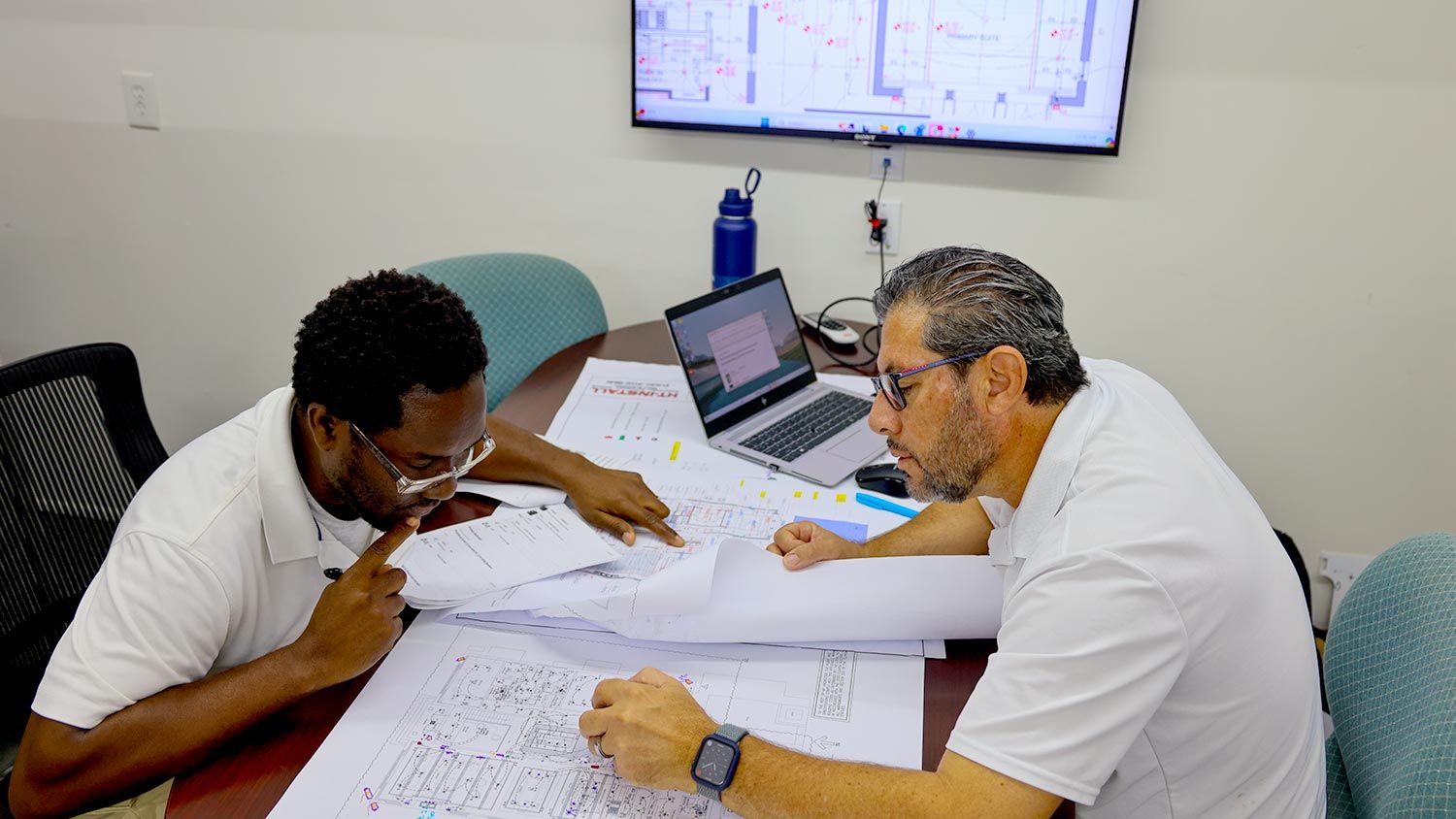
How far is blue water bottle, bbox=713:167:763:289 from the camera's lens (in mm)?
2363

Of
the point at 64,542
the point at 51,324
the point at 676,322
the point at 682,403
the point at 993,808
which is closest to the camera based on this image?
the point at 993,808

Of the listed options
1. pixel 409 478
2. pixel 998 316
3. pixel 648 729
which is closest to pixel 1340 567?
pixel 998 316

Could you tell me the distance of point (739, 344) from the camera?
6.30 ft

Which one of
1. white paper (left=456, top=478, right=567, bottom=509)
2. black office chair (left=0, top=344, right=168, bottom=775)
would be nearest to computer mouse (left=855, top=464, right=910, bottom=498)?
white paper (left=456, top=478, right=567, bottom=509)

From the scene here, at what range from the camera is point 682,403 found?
1976 millimetres

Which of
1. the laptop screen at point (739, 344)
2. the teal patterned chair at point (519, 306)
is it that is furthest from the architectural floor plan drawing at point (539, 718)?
the teal patterned chair at point (519, 306)

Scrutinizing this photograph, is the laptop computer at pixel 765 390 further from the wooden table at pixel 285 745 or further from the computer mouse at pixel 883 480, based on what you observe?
the wooden table at pixel 285 745

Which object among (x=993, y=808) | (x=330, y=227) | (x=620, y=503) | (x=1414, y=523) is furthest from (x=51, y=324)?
(x=1414, y=523)

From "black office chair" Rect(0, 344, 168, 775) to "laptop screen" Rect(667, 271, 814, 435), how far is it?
0.85 metres

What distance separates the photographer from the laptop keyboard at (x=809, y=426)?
5.87ft

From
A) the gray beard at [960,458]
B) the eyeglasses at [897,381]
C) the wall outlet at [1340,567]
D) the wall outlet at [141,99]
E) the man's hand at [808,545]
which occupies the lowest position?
the wall outlet at [1340,567]

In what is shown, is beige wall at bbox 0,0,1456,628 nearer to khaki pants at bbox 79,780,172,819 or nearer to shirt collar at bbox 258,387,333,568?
shirt collar at bbox 258,387,333,568

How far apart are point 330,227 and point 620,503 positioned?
1.57 metres

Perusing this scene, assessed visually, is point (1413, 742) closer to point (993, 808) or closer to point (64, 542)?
point (993, 808)
